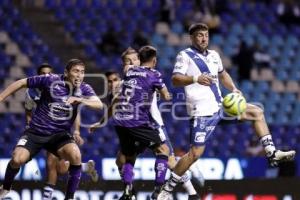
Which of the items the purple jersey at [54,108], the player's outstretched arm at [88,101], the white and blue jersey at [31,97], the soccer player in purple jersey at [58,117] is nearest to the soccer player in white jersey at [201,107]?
the player's outstretched arm at [88,101]

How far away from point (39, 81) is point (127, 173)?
1658 millimetres

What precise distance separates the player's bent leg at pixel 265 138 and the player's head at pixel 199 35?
98cm

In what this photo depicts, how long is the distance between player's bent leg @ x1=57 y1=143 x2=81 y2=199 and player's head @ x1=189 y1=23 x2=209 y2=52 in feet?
6.71

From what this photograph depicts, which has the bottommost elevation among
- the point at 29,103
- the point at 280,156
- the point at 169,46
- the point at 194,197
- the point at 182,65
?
the point at 194,197

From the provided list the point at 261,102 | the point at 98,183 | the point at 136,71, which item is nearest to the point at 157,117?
the point at 136,71

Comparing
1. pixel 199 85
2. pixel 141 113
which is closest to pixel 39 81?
pixel 141 113

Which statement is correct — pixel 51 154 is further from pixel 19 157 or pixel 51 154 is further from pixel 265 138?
pixel 265 138

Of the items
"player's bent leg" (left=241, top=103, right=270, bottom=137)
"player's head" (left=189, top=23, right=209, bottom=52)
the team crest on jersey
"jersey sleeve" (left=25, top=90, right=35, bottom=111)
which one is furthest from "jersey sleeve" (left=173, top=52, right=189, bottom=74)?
"jersey sleeve" (left=25, top=90, right=35, bottom=111)

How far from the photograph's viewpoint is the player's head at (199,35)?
11.1m

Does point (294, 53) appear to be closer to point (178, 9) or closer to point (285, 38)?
point (285, 38)

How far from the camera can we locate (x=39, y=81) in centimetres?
1097

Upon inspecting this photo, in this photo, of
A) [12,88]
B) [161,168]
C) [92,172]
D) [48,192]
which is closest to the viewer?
[12,88]

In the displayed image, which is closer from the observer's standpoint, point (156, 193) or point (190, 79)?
point (190, 79)

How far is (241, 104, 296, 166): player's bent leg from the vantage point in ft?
36.4
